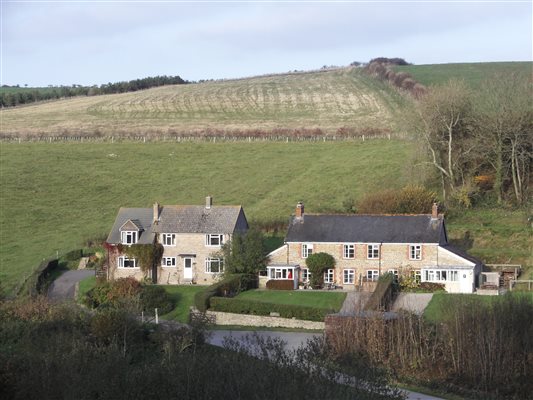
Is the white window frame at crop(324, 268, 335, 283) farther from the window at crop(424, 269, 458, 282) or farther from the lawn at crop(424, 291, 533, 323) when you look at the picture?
the lawn at crop(424, 291, 533, 323)

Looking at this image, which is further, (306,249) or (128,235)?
(128,235)

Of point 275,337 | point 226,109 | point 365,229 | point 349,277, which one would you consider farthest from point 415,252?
point 226,109

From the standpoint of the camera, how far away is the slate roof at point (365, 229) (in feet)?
174

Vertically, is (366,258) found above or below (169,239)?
below

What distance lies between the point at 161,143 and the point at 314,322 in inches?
2186

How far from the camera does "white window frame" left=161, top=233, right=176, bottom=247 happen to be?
5650cm

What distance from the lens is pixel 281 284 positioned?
174ft

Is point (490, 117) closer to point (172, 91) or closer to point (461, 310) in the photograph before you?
point (461, 310)

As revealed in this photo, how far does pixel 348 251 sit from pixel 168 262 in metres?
11.2

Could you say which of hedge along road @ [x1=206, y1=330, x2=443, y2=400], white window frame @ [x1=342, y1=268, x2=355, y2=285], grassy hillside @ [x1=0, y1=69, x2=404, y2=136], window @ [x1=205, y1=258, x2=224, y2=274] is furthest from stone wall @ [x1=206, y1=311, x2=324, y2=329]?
grassy hillside @ [x1=0, y1=69, x2=404, y2=136]

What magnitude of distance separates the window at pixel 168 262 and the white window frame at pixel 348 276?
10.6 meters

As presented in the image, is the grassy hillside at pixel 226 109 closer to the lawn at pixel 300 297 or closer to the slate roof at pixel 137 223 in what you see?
the slate roof at pixel 137 223

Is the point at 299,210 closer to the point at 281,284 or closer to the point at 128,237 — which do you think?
the point at 281,284

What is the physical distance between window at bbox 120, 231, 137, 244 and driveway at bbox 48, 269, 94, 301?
3.43 metres
